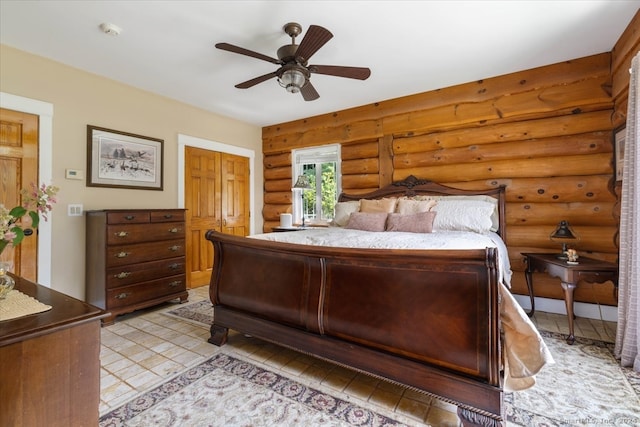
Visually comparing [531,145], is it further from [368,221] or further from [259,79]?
[259,79]

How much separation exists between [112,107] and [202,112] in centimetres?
123

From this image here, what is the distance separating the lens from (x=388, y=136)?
4184mm

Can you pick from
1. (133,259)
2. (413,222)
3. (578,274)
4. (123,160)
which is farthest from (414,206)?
(123,160)

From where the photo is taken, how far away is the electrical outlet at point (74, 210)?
10.0 ft

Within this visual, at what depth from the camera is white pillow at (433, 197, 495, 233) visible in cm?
305

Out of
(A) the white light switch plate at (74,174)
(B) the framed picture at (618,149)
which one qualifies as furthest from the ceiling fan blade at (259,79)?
(B) the framed picture at (618,149)

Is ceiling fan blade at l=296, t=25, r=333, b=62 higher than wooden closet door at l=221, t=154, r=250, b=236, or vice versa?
ceiling fan blade at l=296, t=25, r=333, b=62

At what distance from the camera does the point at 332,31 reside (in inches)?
99.0

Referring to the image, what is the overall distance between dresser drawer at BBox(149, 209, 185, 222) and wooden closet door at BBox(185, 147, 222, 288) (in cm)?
66

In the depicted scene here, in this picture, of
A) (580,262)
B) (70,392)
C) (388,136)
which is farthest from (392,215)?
(70,392)

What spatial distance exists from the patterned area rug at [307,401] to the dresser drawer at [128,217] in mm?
1797

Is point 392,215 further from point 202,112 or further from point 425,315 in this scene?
point 202,112

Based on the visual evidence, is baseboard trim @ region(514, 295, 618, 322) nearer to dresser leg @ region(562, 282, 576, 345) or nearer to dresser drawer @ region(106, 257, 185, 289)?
dresser leg @ region(562, 282, 576, 345)

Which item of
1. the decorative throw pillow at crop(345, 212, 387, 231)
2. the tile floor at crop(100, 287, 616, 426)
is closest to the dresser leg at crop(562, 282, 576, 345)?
the tile floor at crop(100, 287, 616, 426)
